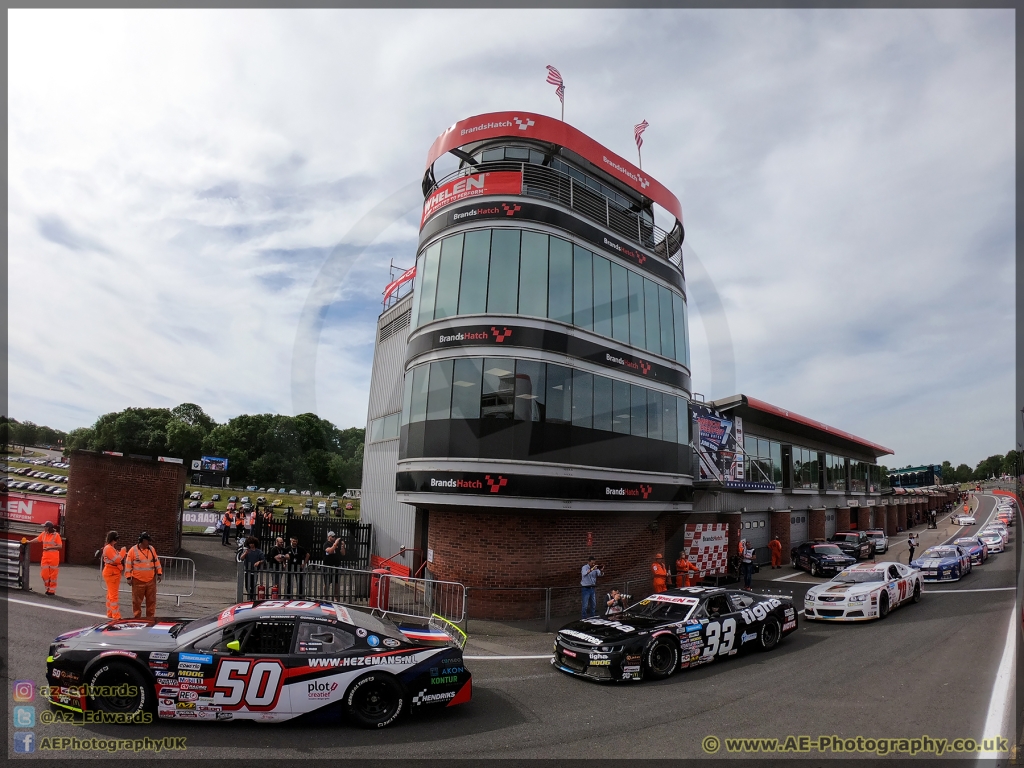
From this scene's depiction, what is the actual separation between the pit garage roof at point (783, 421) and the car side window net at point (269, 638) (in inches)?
884

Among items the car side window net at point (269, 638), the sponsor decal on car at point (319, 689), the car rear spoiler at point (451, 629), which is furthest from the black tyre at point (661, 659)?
the car side window net at point (269, 638)

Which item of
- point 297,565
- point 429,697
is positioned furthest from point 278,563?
Answer: point 429,697

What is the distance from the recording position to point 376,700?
23.0ft

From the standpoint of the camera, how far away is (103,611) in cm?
1173

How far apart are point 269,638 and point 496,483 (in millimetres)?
8256

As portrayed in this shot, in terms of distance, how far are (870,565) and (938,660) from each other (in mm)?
6986

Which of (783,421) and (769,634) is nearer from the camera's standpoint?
(769,634)

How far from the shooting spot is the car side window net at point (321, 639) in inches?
276

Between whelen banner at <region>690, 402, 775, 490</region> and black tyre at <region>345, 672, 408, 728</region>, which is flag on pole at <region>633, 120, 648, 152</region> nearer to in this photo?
whelen banner at <region>690, 402, 775, 490</region>

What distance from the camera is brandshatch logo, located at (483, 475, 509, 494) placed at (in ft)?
48.5

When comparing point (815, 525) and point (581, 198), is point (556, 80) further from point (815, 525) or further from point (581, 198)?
point (815, 525)

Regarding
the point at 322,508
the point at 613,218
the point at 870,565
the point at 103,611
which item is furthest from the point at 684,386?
the point at 322,508

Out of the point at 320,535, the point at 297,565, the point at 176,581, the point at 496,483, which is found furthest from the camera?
the point at 320,535

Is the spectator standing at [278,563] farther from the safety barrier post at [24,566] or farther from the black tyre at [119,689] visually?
the black tyre at [119,689]
